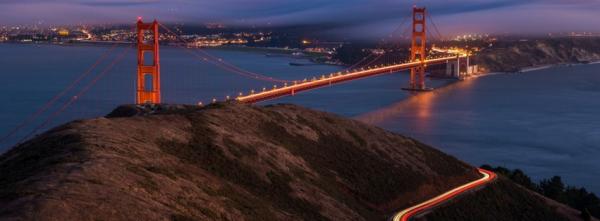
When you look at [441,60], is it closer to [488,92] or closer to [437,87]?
[437,87]

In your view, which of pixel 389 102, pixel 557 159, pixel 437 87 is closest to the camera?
pixel 557 159

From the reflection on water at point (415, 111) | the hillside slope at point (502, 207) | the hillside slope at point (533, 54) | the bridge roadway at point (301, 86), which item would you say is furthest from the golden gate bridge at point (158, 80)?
the hillside slope at point (502, 207)

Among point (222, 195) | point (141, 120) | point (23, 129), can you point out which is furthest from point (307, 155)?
point (23, 129)

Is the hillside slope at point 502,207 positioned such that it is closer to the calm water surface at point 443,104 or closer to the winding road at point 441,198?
the winding road at point 441,198

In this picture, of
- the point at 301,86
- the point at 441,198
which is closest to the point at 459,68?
the point at 301,86

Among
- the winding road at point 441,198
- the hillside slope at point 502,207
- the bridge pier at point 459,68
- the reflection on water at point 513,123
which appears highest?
the bridge pier at point 459,68

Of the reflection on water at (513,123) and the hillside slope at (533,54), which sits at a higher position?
the hillside slope at (533,54)

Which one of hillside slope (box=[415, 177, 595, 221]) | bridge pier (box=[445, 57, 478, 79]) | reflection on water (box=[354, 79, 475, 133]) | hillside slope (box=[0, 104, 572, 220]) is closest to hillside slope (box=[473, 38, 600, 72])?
bridge pier (box=[445, 57, 478, 79])
